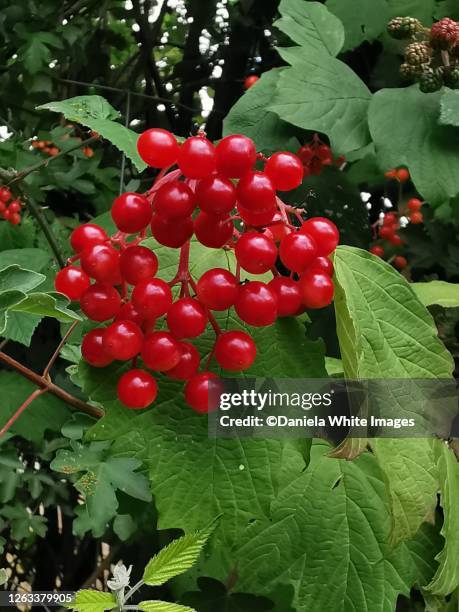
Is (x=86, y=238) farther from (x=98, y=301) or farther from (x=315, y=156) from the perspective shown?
(x=315, y=156)

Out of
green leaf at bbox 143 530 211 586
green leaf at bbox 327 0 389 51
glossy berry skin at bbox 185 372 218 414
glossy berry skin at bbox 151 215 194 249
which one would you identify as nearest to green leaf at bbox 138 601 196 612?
green leaf at bbox 143 530 211 586

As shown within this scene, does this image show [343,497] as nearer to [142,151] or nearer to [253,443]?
[253,443]

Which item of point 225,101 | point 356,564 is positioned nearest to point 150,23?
point 225,101

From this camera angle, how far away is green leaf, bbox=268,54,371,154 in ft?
3.42

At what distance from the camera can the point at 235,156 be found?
0.53 metres

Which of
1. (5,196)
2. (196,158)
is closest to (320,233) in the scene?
(196,158)

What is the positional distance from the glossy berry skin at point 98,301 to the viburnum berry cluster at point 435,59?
713 mm

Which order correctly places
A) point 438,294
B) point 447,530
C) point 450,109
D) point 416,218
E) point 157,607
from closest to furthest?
point 157,607 < point 447,530 < point 438,294 < point 450,109 < point 416,218

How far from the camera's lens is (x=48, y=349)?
4.78ft

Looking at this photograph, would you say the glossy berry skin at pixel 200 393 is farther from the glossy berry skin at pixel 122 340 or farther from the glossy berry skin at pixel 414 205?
the glossy berry skin at pixel 414 205

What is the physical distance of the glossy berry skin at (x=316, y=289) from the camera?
0.57 metres

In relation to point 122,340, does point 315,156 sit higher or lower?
lower

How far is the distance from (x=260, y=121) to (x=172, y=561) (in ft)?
2.55

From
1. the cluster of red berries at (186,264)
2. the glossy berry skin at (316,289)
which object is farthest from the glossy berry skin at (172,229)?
the glossy berry skin at (316,289)
